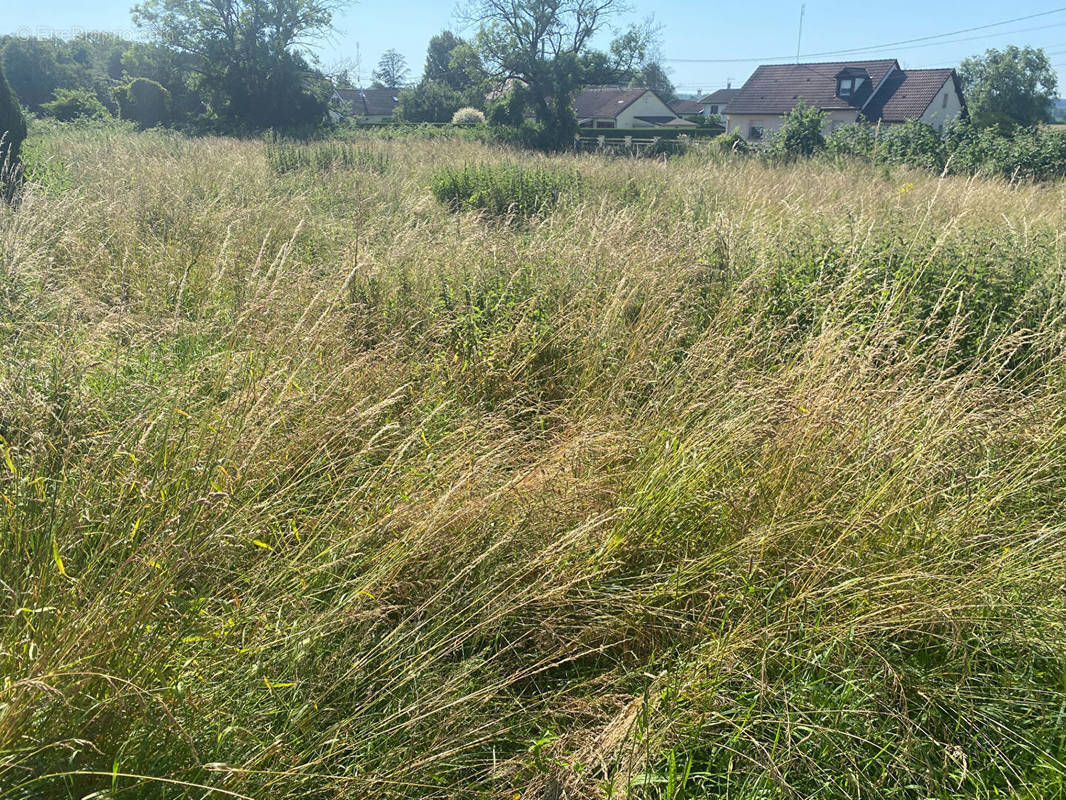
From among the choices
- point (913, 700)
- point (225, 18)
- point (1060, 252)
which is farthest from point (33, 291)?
point (225, 18)

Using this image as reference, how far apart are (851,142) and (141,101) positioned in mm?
27894

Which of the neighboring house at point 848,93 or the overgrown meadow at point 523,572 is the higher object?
the neighboring house at point 848,93

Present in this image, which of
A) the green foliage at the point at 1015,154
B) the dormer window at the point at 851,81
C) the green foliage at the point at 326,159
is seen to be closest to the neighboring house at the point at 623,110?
the dormer window at the point at 851,81

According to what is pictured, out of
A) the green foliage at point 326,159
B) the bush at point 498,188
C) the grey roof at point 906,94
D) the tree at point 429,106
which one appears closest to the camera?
the bush at point 498,188

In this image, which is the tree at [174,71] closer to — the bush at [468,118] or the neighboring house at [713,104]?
the bush at [468,118]

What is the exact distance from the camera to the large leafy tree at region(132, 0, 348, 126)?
30656 mm

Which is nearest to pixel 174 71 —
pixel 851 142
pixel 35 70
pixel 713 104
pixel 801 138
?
pixel 35 70

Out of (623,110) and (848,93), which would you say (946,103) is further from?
(623,110)

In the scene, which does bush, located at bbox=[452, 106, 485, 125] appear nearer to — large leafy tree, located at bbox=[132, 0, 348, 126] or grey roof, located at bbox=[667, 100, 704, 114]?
large leafy tree, located at bbox=[132, 0, 348, 126]

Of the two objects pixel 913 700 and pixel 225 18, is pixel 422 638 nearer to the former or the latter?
pixel 913 700

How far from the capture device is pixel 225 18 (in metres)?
31.3

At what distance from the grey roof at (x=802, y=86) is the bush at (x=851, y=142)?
1017 inches

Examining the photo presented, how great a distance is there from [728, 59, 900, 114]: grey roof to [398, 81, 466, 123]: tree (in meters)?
17.3

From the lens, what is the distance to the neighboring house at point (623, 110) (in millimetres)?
53750
